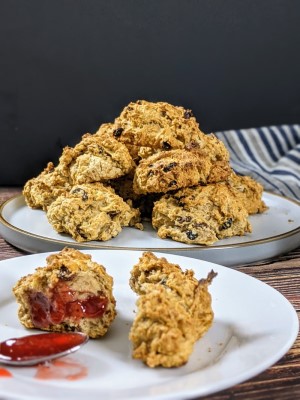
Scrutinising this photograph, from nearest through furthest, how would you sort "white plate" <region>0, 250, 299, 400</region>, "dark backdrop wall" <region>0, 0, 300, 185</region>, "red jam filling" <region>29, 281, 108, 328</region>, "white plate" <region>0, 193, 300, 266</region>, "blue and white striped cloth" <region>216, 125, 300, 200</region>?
"white plate" <region>0, 250, 299, 400</region> → "red jam filling" <region>29, 281, 108, 328</region> → "white plate" <region>0, 193, 300, 266</region> → "blue and white striped cloth" <region>216, 125, 300, 200</region> → "dark backdrop wall" <region>0, 0, 300, 185</region>

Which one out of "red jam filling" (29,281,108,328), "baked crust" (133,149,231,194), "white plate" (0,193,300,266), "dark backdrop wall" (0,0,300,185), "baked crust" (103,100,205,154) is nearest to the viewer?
"red jam filling" (29,281,108,328)

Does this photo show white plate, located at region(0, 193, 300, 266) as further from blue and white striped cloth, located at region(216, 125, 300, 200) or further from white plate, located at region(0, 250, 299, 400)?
blue and white striped cloth, located at region(216, 125, 300, 200)

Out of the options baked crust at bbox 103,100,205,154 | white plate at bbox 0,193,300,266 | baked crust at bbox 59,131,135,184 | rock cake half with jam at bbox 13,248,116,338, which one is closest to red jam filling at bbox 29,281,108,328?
rock cake half with jam at bbox 13,248,116,338

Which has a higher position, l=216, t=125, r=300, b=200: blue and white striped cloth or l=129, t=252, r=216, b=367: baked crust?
l=129, t=252, r=216, b=367: baked crust

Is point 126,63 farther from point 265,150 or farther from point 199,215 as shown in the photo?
point 199,215

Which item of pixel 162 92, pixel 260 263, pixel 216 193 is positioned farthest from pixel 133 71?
pixel 260 263

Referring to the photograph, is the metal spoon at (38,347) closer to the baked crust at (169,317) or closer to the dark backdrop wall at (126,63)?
the baked crust at (169,317)
